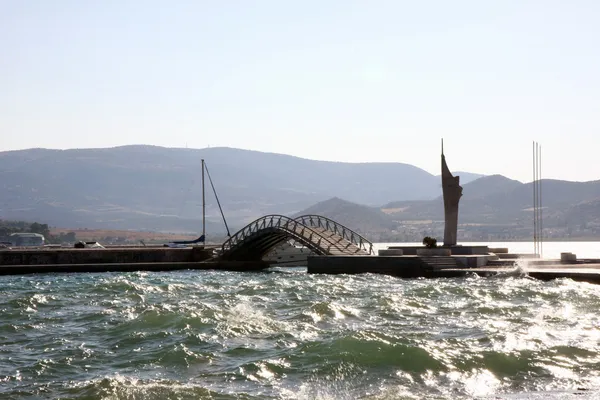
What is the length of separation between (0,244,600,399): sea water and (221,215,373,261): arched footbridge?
22.7 metres

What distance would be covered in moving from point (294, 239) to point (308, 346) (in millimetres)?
39339

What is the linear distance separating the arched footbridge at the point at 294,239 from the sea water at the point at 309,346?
22.7m

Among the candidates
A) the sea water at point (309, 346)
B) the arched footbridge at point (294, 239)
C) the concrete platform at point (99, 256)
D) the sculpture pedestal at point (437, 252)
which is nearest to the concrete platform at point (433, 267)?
the sculpture pedestal at point (437, 252)

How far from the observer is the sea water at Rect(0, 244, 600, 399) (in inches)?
659

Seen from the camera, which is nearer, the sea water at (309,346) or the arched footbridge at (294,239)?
the sea water at (309,346)

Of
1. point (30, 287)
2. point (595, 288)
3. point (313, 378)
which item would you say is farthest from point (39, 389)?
point (30, 287)

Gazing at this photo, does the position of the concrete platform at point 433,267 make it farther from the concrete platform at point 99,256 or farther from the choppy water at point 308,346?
the concrete platform at point 99,256

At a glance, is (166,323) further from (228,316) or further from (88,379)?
(88,379)

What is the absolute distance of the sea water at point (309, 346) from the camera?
659 inches

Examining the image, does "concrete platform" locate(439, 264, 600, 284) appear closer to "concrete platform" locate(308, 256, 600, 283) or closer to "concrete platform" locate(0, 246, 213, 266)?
"concrete platform" locate(308, 256, 600, 283)

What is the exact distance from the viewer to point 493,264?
4888cm

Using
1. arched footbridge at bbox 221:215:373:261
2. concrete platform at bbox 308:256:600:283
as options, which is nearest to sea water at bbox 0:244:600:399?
concrete platform at bbox 308:256:600:283

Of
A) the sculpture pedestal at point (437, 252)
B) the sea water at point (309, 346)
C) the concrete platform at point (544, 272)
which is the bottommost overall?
the sea water at point (309, 346)

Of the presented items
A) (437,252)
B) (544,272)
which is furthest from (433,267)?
(544,272)
